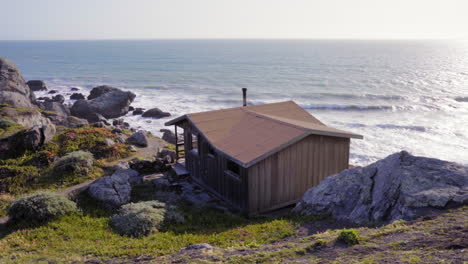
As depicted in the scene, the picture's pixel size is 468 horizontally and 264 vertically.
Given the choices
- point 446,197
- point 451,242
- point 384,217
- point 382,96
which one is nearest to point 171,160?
point 384,217

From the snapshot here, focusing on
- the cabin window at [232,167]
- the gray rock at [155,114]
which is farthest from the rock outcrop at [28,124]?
the gray rock at [155,114]

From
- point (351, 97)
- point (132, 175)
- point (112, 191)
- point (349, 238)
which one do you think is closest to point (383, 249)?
point (349, 238)

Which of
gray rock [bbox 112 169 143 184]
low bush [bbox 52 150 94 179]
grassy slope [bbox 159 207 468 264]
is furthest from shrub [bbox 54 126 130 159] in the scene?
grassy slope [bbox 159 207 468 264]

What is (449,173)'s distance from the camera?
37.7 ft

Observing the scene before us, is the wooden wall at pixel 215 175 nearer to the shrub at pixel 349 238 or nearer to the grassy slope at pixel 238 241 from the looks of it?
the grassy slope at pixel 238 241

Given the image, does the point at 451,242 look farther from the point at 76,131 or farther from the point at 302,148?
the point at 76,131

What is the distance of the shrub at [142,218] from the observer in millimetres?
12428

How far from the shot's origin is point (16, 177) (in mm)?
17891

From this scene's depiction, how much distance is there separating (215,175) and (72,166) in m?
7.87

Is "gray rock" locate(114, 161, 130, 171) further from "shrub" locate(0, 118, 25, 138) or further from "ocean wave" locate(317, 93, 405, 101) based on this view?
"ocean wave" locate(317, 93, 405, 101)

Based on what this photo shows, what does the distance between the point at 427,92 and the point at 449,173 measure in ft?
189

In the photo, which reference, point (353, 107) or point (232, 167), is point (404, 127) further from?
point (232, 167)

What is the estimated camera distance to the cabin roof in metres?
14.9

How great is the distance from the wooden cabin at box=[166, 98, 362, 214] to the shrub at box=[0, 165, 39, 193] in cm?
857
